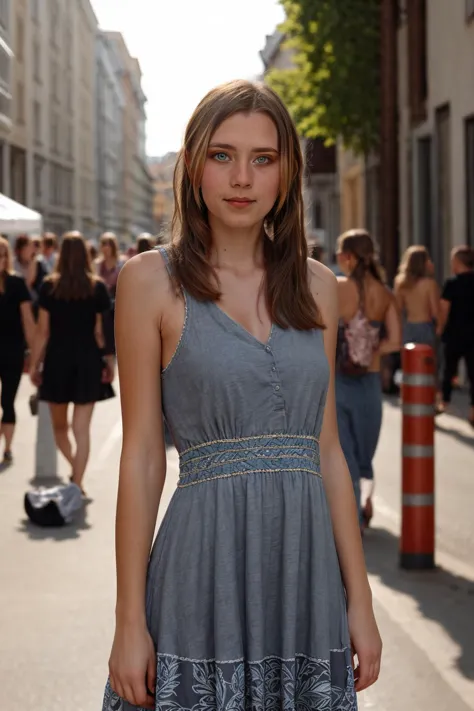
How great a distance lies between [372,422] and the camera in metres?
9.01

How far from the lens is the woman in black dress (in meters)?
11.0

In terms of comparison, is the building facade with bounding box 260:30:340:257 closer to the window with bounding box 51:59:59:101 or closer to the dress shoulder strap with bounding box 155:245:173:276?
the window with bounding box 51:59:59:101

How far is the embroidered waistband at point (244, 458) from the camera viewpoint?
2799 mm

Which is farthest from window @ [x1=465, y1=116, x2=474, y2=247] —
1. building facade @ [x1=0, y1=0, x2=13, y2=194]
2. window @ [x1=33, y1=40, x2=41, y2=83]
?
window @ [x1=33, y1=40, x2=41, y2=83]

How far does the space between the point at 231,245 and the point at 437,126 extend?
21.7 metres

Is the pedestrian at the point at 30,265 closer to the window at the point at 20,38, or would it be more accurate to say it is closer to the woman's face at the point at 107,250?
the woman's face at the point at 107,250

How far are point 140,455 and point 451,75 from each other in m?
20.6

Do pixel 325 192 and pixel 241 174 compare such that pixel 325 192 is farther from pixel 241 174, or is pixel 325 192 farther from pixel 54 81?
pixel 241 174

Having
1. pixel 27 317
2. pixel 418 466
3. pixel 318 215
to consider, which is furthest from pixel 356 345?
pixel 318 215

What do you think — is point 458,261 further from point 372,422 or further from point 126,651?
point 126,651

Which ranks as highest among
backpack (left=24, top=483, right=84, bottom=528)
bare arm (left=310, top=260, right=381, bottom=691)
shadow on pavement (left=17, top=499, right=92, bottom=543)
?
bare arm (left=310, top=260, right=381, bottom=691)

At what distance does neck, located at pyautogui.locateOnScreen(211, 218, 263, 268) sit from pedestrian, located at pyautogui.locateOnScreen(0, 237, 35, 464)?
9674mm

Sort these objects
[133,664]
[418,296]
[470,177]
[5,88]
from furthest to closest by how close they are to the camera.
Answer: [5,88], [470,177], [418,296], [133,664]

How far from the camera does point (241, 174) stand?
2830 millimetres
